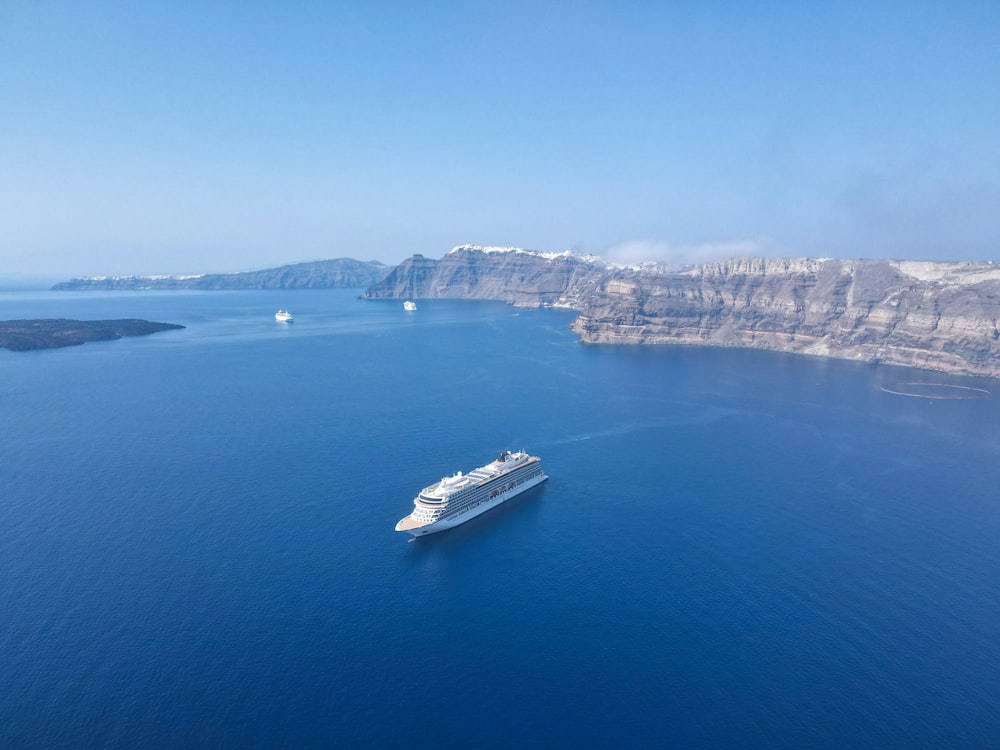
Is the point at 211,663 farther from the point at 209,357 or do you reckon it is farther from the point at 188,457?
the point at 209,357

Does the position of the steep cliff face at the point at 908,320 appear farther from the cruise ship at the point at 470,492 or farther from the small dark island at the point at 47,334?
the small dark island at the point at 47,334

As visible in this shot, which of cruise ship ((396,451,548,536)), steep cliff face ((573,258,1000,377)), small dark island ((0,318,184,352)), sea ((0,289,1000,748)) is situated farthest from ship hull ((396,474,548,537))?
small dark island ((0,318,184,352))

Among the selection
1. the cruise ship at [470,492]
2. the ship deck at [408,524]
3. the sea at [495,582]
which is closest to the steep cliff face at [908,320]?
the sea at [495,582]

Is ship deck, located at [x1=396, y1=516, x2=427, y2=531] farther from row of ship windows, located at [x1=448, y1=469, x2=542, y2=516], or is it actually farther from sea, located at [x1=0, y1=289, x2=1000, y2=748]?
row of ship windows, located at [x1=448, y1=469, x2=542, y2=516]

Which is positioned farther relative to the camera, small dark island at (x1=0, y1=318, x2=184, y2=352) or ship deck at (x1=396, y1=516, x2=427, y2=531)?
small dark island at (x1=0, y1=318, x2=184, y2=352)

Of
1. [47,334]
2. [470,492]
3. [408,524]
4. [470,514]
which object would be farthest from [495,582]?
[47,334]

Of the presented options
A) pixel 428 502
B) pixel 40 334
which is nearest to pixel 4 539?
pixel 428 502
